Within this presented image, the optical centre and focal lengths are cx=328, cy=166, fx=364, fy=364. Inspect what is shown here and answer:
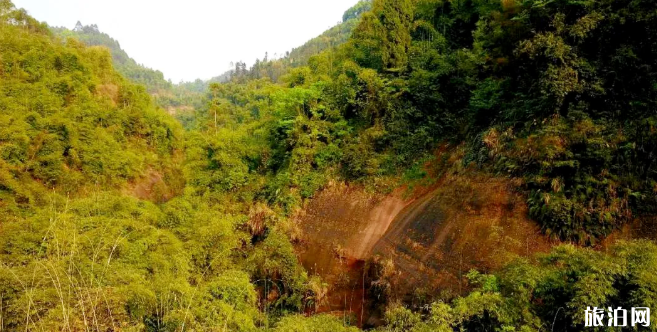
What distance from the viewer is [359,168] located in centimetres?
2041

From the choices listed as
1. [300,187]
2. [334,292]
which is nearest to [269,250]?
[334,292]

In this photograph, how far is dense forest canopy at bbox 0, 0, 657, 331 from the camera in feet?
27.0

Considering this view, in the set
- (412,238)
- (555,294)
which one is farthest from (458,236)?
(555,294)

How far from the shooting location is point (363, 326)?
50.1 ft

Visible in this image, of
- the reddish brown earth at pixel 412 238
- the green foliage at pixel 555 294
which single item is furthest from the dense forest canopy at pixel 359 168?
the reddish brown earth at pixel 412 238

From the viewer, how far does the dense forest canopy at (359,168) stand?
8.23 metres

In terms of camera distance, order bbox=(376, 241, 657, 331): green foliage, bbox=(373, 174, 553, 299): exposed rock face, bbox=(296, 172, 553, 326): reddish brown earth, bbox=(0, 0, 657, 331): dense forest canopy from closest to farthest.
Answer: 1. bbox=(376, 241, 657, 331): green foliage
2. bbox=(0, 0, 657, 331): dense forest canopy
3. bbox=(373, 174, 553, 299): exposed rock face
4. bbox=(296, 172, 553, 326): reddish brown earth

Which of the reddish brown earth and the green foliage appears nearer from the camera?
the green foliage

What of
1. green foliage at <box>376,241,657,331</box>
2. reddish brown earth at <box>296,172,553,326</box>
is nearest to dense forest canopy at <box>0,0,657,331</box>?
green foliage at <box>376,241,657,331</box>

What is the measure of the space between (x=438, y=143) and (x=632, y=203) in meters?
9.16

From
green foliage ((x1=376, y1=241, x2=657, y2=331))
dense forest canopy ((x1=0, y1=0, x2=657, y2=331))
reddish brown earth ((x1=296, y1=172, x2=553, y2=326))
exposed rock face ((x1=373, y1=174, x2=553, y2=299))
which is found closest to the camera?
green foliage ((x1=376, y1=241, x2=657, y2=331))

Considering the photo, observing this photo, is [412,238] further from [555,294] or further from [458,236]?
[555,294]

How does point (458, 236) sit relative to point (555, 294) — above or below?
below

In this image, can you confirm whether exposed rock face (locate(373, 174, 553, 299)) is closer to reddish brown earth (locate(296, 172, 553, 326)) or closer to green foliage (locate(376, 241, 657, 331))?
reddish brown earth (locate(296, 172, 553, 326))
